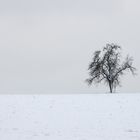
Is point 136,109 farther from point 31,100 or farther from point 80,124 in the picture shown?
point 31,100

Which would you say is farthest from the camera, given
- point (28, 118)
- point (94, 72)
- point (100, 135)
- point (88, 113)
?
point (94, 72)

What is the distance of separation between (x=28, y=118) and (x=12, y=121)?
114cm

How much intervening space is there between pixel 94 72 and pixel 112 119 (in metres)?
39.4

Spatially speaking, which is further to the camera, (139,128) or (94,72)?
(94,72)

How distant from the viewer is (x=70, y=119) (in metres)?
21.8

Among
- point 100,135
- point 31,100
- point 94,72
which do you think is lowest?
Answer: point 100,135

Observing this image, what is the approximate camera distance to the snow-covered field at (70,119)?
17.9m

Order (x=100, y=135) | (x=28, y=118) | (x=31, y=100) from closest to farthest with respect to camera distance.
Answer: (x=100, y=135), (x=28, y=118), (x=31, y=100)

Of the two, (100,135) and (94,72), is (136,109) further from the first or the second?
(94,72)

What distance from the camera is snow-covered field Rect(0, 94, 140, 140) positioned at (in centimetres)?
1789

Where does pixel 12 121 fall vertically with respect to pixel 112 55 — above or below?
below

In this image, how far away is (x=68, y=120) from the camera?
21516 mm

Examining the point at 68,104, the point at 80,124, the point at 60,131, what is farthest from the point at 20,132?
the point at 68,104

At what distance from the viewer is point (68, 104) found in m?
26.8
